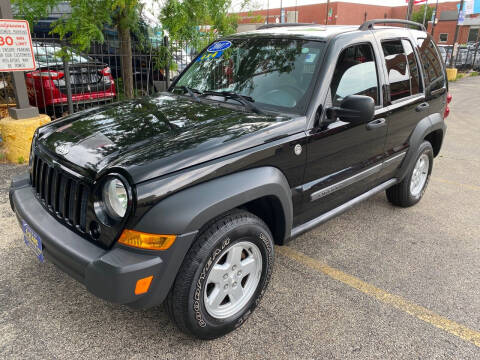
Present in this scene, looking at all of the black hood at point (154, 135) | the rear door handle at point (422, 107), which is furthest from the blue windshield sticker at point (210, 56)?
the rear door handle at point (422, 107)

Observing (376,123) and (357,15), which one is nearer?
(376,123)

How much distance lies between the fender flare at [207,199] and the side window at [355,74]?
0.92 m

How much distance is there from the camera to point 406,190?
4.25 meters

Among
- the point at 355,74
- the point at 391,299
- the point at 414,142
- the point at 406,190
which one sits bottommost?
the point at 391,299

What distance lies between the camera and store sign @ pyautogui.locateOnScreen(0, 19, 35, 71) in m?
4.83

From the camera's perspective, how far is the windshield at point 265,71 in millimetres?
2898

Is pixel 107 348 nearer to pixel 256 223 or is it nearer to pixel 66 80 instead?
pixel 256 223

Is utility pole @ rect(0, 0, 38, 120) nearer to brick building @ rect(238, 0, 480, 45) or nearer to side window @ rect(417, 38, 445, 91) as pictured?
side window @ rect(417, 38, 445, 91)

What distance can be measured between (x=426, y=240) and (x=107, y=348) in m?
Result: 3.00

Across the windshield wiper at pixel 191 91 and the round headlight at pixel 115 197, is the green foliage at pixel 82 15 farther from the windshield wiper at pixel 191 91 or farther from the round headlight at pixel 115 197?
the round headlight at pixel 115 197

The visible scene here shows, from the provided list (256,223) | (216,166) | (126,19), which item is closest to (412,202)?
(256,223)

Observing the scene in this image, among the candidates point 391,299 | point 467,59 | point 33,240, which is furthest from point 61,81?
point 467,59

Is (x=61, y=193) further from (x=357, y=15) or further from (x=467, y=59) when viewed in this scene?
(x=357, y=15)

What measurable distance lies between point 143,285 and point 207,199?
0.54 metres
